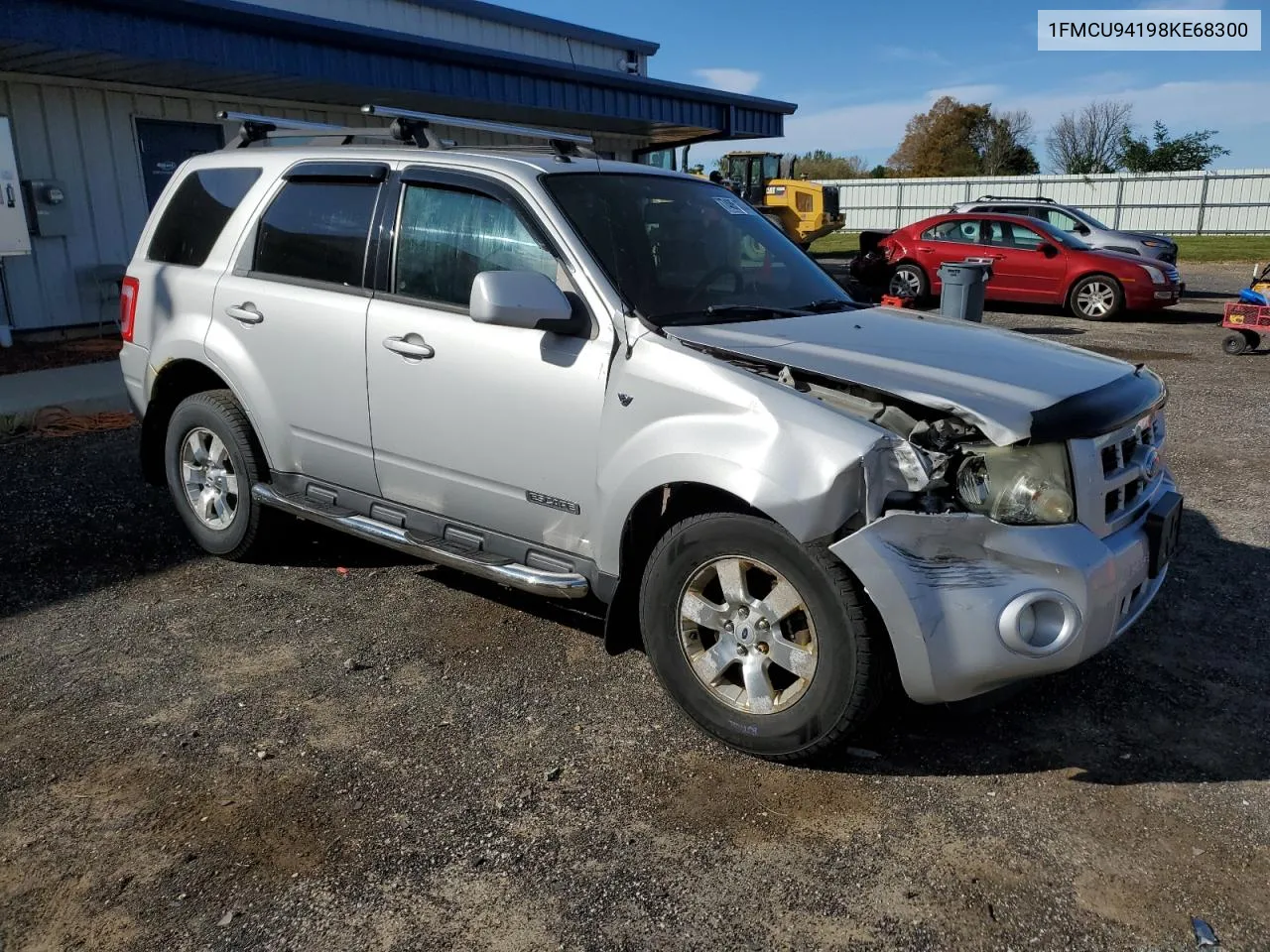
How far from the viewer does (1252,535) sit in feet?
18.1

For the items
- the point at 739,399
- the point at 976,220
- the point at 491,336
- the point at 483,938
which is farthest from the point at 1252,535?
the point at 976,220

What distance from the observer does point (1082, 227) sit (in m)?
18.4

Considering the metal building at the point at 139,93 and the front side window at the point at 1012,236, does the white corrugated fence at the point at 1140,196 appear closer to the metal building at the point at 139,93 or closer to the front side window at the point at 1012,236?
the front side window at the point at 1012,236

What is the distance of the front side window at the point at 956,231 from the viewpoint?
16828 mm

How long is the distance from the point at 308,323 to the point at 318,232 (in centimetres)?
44

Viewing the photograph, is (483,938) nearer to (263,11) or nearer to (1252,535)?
(1252,535)

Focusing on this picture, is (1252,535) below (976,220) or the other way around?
below

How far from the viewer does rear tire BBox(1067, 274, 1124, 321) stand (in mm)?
15391

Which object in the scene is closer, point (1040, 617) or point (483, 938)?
point (483, 938)

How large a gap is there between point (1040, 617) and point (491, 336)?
7.06 ft

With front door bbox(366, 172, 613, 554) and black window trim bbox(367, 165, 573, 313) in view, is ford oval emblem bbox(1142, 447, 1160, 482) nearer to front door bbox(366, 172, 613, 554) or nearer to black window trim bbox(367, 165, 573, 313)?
front door bbox(366, 172, 613, 554)

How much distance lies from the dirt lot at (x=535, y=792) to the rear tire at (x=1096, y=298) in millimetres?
11908

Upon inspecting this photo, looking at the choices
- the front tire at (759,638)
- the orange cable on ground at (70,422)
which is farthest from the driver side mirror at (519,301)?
the orange cable on ground at (70,422)

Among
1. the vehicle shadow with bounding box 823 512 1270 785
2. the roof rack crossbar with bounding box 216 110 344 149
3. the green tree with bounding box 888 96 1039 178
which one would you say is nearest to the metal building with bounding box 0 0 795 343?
the roof rack crossbar with bounding box 216 110 344 149
